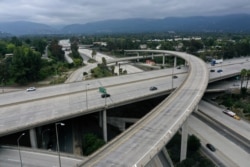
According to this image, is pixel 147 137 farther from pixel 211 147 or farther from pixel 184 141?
pixel 211 147

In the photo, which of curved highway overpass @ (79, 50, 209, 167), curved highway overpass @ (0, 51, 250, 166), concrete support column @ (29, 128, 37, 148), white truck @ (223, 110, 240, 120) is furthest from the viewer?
white truck @ (223, 110, 240, 120)

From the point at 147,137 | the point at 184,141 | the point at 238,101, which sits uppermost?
the point at 147,137

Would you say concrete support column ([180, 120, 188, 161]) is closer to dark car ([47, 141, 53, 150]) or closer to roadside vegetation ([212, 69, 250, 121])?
roadside vegetation ([212, 69, 250, 121])

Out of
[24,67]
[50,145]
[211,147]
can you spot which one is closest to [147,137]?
[211,147]

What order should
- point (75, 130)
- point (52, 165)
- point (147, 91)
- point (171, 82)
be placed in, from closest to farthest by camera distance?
point (52, 165), point (75, 130), point (147, 91), point (171, 82)

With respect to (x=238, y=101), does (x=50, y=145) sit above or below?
below

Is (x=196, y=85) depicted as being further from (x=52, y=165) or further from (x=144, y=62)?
(x=144, y=62)

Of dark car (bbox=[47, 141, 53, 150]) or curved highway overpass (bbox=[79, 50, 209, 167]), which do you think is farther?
dark car (bbox=[47, 141, 53, 150])

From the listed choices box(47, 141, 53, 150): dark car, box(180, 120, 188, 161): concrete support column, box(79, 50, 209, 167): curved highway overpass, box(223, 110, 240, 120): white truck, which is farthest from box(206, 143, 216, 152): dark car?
box(47, 141, 53, 150): dark car

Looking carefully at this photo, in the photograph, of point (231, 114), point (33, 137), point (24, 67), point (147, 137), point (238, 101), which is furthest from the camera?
point (24, 67)

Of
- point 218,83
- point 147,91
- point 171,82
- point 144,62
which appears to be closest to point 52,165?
point 147,91

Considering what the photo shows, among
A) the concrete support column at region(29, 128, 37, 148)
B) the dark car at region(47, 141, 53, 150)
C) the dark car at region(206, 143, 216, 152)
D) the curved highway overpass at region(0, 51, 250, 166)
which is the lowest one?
the dark car at region(47, 141, 53, 150)
